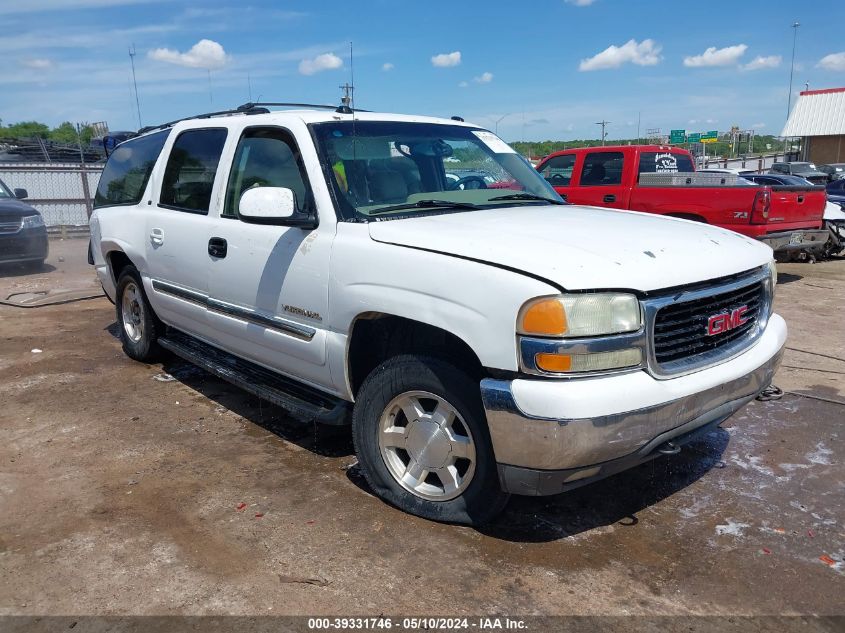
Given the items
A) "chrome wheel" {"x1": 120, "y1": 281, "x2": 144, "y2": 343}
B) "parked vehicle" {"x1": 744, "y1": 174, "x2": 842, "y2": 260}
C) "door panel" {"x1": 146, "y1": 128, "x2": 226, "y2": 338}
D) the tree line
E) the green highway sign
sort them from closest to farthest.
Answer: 1. "door panel" {"x1": 146, "y1": 128, "x2": 226, "y2": 338}
2. "chrome wheel" {"x1": 120, "y1": 281, "x2": 144, "y2": 343}
3. "parked vehicle" {"x1": 744, "y1": 174, "x2": 842, "y2": 260}
4. the tree line
5. the green highway sign

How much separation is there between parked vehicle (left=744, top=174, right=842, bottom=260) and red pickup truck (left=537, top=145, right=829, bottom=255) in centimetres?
3

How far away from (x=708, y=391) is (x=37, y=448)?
3.82 m

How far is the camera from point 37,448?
4.20 meters

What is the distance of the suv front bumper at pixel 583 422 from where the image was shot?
2562mm

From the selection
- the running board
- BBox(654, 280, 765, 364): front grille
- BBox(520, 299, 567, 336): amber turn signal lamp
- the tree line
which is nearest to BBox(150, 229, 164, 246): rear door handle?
the running board

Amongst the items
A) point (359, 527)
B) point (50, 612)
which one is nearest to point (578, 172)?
point (359, 527)

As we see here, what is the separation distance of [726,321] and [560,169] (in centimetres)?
835

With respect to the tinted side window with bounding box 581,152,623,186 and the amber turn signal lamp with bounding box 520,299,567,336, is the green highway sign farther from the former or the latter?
the amber turn signal lamp with bounding box 520,299,567,336

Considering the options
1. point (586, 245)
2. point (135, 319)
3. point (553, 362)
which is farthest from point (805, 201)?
point (135, 319)

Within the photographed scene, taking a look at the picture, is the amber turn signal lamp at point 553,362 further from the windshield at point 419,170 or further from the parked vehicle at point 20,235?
the parked vehicle at point 20,235

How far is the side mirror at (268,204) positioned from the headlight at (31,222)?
9502 mm

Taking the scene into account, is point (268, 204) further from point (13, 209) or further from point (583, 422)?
point (13, 209)

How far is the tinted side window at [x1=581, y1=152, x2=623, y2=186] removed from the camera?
1026 cm

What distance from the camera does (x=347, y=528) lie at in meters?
3.20
